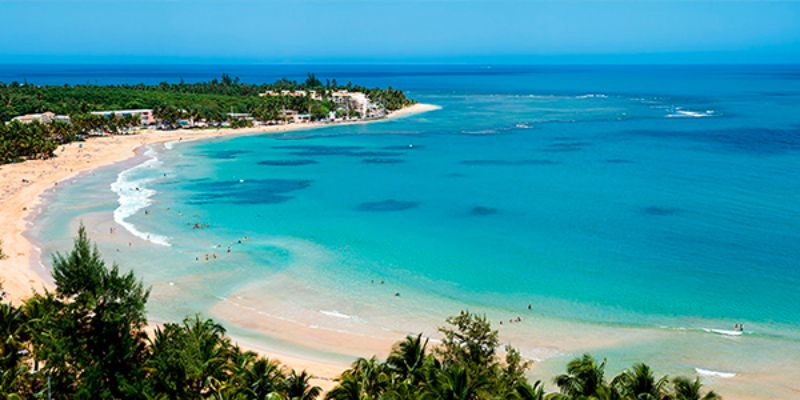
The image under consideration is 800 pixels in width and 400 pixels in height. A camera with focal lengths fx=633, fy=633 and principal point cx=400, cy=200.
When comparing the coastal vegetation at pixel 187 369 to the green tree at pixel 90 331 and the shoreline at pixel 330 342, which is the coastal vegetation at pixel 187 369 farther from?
the shoreline at pixel 330 342

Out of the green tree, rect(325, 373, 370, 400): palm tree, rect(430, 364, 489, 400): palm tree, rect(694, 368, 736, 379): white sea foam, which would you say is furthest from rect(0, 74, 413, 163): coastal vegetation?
rect(694, 368, 736, 379): white sea foam

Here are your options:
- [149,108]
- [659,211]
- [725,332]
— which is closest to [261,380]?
[725,332]

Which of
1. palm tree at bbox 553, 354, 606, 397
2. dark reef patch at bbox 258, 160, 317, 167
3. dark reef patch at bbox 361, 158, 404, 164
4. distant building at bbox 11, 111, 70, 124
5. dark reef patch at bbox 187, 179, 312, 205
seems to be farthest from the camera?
distant building at bbox 11, 111, 70, 124

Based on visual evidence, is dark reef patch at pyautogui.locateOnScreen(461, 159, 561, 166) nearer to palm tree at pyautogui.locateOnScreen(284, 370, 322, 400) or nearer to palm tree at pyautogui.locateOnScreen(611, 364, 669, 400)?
palm tree at pyautogui.locateOnScreen(611, 364, 669, 400)

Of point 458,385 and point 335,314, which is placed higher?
point 458,385

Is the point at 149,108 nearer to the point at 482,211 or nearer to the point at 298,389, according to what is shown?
the point at 482,211

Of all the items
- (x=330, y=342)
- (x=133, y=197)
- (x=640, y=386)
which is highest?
(x=640, y=386)
